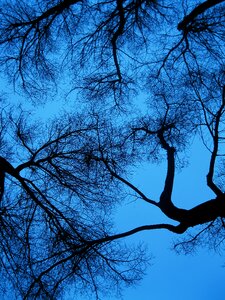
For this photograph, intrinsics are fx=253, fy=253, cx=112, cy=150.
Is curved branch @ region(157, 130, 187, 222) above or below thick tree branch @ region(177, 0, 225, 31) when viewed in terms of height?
below

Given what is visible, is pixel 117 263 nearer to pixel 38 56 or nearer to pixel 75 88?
pixel 75 88

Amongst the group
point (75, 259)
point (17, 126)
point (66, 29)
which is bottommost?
point (75, 259)

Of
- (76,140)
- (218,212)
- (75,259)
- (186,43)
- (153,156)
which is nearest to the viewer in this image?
(218,212)

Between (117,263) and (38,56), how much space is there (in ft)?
17.5

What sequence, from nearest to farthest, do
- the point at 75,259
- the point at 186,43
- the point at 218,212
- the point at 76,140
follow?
the point at 218,212
the point at 75,259
the point at 186,43
the point at 76,140

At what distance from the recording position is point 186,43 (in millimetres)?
6355

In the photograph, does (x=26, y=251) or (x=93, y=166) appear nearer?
(x=26, y=251)

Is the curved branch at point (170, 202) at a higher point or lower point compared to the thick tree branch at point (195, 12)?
lower

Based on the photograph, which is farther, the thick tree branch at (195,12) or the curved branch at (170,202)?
the curved branch at (170,202)

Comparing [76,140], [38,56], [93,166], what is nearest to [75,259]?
[93,166]

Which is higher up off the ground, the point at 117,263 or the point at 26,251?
the point at 26,251

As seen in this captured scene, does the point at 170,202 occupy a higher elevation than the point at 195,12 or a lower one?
lower

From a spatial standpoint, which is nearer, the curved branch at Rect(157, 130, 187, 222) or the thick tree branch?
the thick tree branch

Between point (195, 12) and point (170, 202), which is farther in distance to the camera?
point (170, 202)
